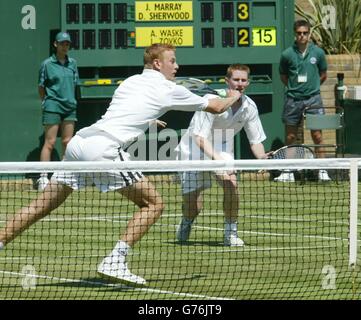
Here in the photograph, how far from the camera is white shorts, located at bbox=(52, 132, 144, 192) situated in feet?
35.7

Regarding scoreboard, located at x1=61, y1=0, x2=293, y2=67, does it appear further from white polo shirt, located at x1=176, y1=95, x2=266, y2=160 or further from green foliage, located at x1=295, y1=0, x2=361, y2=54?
white polo shirt, located at x1=176, y1=95, x2=266, y2=160

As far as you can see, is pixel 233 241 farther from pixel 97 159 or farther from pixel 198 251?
pixel 97 159

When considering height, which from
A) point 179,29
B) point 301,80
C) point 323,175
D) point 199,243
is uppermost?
point 179,29

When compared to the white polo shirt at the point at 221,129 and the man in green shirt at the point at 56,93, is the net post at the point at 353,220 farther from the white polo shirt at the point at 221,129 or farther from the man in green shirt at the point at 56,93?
the man in green shirt at the point at 56,93

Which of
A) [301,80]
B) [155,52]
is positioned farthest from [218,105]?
[301,80]

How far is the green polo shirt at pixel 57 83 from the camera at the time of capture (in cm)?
1838

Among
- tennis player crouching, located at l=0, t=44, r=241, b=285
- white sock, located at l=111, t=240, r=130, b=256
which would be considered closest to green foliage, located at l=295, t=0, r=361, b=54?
tennis player crouching, located at l=0, t=44, r=241, b=285

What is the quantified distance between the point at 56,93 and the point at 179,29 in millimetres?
1905

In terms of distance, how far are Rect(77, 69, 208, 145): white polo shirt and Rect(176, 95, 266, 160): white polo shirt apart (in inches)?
71.7

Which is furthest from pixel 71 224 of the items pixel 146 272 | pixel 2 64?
pixel 2 64

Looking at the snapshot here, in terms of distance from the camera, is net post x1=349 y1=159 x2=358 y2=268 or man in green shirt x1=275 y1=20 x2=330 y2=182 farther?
man in green shirt x1=275 y1=20 x2=330 y2=182

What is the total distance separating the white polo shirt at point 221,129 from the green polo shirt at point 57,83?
16.5ft

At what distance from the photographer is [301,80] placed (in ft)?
63.1

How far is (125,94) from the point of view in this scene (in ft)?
37.2
